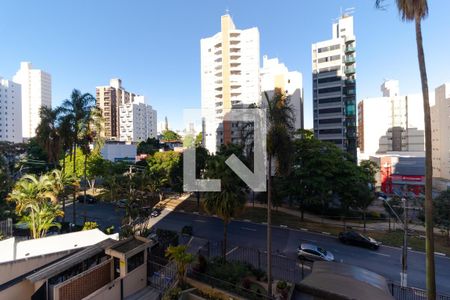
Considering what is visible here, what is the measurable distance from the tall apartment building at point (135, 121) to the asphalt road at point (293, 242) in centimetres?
8593

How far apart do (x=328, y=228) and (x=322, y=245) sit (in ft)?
17.5

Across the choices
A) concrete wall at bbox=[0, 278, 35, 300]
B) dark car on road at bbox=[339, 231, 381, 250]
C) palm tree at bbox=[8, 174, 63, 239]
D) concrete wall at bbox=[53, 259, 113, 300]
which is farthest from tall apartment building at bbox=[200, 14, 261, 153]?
concrete wall at bbox=[0, 278, 35, 300]

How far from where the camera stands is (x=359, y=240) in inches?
782

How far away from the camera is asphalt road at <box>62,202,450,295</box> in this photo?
15.7 meters

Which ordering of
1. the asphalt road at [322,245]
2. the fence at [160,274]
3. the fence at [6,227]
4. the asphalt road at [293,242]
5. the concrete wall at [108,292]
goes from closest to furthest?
1. the concrete wall at [108,292]
2. the fence at [160,274]
3. the asphalt road at [322,245]
4. the asphalt road at [293,242]
5. the fence at [6,227]

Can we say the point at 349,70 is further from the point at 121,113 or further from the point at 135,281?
the point at 121,113

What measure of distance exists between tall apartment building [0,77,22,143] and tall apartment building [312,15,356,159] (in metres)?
110

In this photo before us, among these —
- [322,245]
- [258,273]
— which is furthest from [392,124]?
[258,273]

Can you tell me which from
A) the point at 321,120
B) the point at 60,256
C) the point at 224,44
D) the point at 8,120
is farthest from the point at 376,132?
the point at 8,120

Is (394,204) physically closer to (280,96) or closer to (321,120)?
(280,96)

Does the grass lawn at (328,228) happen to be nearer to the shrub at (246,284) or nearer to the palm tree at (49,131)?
the shrub at (246,284)

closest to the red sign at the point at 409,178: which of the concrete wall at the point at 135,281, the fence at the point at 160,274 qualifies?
the fence at the point at 160,274

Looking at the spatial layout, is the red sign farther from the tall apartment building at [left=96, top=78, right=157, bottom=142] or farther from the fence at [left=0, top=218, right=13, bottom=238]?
the tall apartment building at [left=96, top=78, right=157, bottom=142]

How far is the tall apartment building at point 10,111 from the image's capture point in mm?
93125
